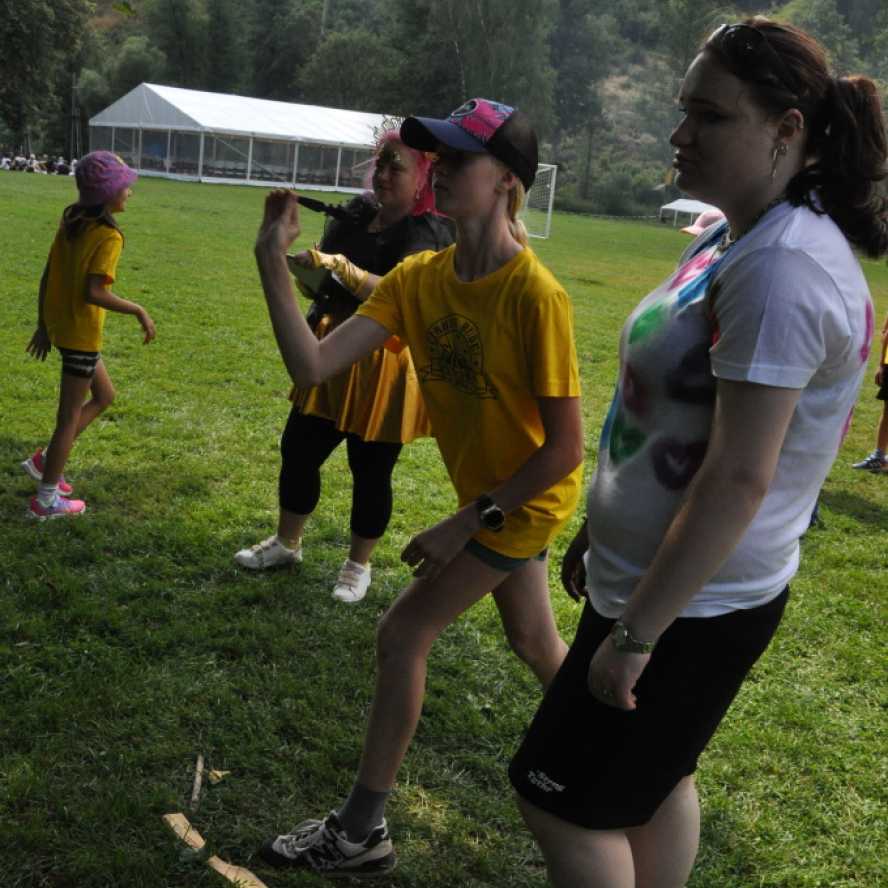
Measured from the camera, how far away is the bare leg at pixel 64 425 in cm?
489

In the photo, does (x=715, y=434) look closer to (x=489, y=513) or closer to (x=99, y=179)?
(x=489, y=513)

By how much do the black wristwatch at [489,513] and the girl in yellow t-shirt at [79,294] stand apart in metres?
2.97

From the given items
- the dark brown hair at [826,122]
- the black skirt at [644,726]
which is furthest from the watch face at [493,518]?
the dark brown hair at [826,122]

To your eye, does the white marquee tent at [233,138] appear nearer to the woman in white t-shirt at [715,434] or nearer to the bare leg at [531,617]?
the bare leg at [531,617]

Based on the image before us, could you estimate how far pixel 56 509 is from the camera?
491cm

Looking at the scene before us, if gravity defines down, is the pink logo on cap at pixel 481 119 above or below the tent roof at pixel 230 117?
above

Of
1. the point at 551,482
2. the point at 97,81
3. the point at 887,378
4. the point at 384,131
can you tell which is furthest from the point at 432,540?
the point at 97,81

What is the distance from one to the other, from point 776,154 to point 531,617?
157cm

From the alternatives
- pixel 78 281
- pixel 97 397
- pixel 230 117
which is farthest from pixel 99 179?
pixel 230 117

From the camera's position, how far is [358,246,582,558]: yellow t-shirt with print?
2408mm

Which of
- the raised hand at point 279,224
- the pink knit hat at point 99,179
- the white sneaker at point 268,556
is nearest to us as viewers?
the raised hand at point 279,224

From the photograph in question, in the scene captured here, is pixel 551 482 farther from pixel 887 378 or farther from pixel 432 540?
pixel 887 378

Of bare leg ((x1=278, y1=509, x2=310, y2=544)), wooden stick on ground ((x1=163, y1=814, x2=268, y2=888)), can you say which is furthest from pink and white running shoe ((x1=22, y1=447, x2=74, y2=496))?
wooden stick on ground ((x1=163, y1=814, x2=268, y2=888))

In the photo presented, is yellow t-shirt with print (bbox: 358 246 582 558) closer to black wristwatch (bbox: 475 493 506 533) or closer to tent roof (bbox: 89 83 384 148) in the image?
black wristwatch (bbox: 475 493 506 533)
